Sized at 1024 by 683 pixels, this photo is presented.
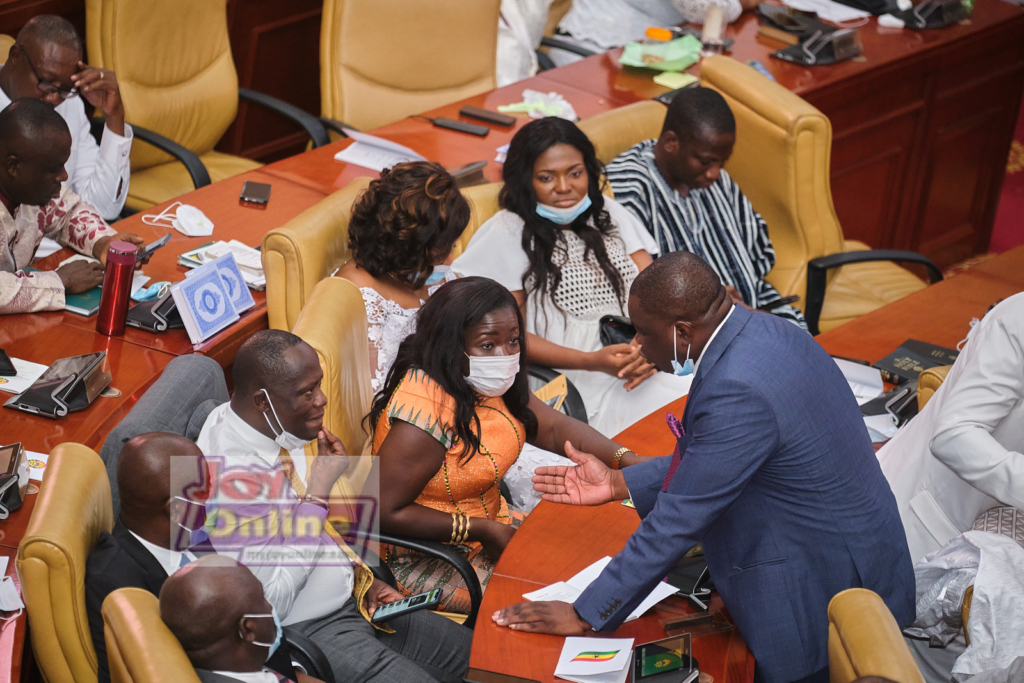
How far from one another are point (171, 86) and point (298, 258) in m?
1.80

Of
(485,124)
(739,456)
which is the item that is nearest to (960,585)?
(739,456)

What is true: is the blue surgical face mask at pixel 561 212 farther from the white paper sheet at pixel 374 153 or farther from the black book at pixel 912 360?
the black book at pixel 912 360

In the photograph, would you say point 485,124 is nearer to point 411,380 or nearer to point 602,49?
point 602,49

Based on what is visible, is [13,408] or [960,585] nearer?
[960,585]

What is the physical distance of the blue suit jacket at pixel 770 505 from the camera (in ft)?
6.54

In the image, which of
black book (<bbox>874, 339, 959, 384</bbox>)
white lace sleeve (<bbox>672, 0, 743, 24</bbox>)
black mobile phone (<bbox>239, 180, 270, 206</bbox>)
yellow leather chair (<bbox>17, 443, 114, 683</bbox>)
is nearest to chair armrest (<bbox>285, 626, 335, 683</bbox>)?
yellow leather chair (<bbox>17, 443, 114, 683</bbox>)

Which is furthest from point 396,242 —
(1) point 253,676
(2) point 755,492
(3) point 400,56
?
(3) point 400,56

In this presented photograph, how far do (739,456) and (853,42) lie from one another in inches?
144

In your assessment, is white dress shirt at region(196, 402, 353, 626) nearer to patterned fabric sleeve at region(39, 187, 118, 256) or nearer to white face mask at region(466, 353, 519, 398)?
white face mask at region(466, 353, 519, 398)

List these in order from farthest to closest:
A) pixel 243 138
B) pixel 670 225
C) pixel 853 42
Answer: pixel 243 138
pixel 853 42
pixel 670 225

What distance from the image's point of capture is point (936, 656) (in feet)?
8.00

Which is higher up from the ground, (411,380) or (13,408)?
(411,380)

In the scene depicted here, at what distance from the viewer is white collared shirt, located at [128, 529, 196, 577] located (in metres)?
1.99

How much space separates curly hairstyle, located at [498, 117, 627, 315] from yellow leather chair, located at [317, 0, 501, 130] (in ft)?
4.12
